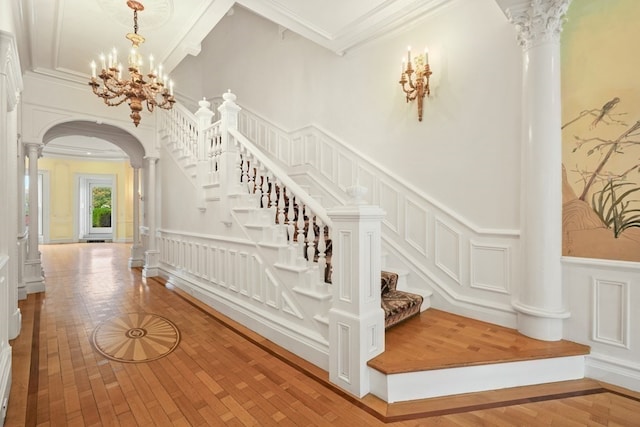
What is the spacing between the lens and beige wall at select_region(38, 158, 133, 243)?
11219 millimetres

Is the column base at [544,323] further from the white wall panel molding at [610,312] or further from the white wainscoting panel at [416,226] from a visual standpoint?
the white wainscoting panel at [416,226]

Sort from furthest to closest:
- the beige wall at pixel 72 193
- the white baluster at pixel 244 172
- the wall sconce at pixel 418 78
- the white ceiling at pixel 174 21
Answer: the beige wall at pixel 72 193 < the white baluster at pixel 244 172 < the white ceiling at pixel 174 21 < the wall sconce at pixel 418 78

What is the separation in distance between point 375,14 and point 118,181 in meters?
12.6

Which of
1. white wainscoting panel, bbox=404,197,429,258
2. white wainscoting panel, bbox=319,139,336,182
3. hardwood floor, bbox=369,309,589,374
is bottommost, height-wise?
hardwood floor, bbox=369,309,589,374

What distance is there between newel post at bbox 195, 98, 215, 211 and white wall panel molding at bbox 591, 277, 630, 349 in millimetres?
4319

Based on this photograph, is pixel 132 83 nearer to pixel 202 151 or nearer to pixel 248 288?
pixel 202 151

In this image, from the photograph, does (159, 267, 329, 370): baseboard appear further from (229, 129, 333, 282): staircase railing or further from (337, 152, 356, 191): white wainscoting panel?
(337, 152, 356, 191): white wainscoting panel

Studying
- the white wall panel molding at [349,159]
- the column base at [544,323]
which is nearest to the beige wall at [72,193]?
the white wall panel molding at [349,159]

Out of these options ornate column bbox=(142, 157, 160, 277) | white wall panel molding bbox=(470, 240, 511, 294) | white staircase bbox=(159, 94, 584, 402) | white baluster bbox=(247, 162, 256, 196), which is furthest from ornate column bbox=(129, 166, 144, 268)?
white wall panel molding bbox=(470, 240, 511, 294)

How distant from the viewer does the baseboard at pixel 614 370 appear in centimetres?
214

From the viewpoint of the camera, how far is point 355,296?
2.08m

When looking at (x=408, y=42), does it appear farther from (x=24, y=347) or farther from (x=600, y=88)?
(x=24, y=347)

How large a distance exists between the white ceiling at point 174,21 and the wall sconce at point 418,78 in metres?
0.52

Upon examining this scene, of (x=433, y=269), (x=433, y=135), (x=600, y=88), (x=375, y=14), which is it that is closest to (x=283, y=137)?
(x=375, y=14)
